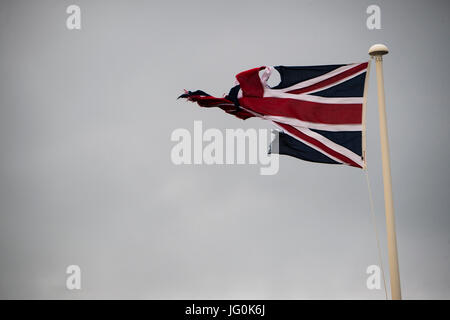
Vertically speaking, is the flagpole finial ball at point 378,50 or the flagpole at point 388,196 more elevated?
the flagpole finial ball at point 378,50

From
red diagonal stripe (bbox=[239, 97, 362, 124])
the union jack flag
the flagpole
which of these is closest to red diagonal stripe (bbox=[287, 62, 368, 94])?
the union jack flag

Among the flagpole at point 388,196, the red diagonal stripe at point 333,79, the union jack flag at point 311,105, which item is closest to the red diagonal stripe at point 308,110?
the union jack flag at point 311,105

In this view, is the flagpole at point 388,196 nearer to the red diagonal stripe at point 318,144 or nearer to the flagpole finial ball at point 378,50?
the flagpole finial ball at point 378,50

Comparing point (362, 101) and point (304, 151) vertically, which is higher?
point (362, 101)

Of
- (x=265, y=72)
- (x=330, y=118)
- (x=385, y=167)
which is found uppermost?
(x=265, y=72)

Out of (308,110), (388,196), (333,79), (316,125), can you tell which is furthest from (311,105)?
(388,196)

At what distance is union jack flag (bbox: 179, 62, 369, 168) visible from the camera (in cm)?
1603

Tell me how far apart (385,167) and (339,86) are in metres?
3.41

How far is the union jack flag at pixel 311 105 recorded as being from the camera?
631 inches

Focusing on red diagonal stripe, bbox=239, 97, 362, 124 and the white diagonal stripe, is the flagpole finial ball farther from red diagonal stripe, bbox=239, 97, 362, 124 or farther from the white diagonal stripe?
the white diagonal stripe

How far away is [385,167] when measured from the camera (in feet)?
45.8
